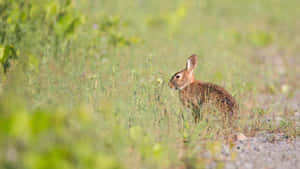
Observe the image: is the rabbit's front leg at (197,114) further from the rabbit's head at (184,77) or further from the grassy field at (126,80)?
the rabbit's head at (184,77)

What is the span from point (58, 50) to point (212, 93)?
282cm

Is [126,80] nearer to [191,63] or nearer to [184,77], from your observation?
[184,77]

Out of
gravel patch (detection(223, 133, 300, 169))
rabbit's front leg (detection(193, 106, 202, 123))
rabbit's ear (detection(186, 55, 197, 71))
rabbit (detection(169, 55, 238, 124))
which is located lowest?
gravel patch (detection(223, 133, 300, 169))

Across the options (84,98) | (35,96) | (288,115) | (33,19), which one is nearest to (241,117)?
(288,115)

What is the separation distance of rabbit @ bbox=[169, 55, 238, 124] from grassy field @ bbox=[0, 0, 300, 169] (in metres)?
0.19

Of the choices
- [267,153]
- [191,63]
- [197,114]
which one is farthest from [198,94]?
[267,153]

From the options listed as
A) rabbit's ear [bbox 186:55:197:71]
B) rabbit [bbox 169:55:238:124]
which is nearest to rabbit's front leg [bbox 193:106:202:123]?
rabbit [bbox 169:55:238:124]

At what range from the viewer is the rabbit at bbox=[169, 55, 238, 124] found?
521cm

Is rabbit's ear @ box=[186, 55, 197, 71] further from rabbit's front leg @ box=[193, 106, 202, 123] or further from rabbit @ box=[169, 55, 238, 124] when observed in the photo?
rabbit's front leg @ box=[193, 106, 202, 123]

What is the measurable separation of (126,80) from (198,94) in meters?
1.03

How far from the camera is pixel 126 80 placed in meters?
5.51

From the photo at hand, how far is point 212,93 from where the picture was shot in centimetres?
550

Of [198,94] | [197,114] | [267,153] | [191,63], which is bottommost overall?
[267,153]

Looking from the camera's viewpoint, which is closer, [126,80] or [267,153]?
[267,153]
